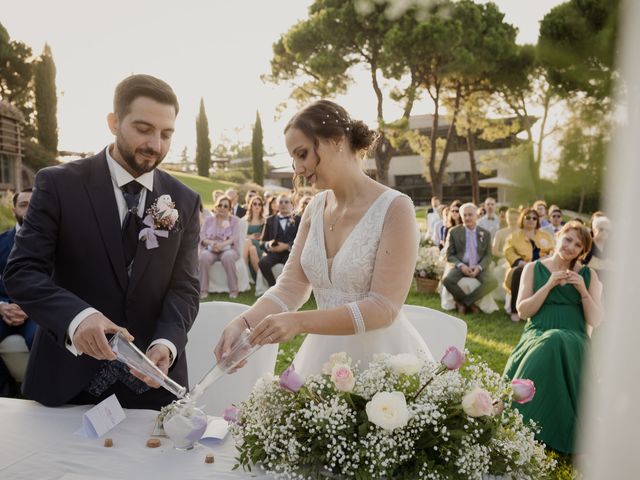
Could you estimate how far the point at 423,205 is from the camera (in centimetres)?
4494

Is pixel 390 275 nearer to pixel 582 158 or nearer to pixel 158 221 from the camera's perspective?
pixel 158 221

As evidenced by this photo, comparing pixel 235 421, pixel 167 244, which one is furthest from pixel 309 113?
pixel 235 421

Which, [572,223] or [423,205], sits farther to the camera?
[423,205]

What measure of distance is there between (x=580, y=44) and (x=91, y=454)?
2043 cm

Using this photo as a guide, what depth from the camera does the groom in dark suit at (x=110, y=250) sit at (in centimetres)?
209

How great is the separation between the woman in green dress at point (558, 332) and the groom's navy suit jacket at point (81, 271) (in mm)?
2779

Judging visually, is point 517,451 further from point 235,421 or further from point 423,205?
point 423,205

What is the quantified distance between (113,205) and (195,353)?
4.26ft

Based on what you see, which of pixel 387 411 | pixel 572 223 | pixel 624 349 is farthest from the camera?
pixel 572 223

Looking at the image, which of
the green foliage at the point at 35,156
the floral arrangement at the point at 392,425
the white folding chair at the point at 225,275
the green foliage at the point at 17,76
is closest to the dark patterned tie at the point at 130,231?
the floral arrangement at the point at 392,425

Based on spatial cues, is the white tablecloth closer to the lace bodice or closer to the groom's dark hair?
the lace bodice

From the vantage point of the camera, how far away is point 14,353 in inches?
199

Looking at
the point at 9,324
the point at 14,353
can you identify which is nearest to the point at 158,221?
the point at 9,324

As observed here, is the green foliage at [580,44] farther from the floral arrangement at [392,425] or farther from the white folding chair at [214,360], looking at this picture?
the floral arrangement at [392,425]
